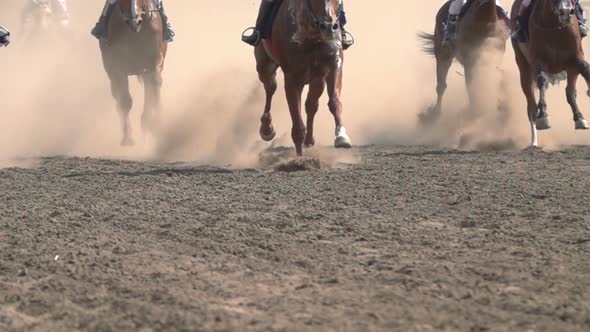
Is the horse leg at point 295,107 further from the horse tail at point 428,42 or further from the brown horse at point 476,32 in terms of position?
the horse tail at point 428,42

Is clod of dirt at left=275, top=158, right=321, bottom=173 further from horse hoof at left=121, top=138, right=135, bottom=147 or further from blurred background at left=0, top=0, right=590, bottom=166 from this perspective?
horse hoof at left=121, top=138, right=135, bottom=147

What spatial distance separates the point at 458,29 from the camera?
46.7 feet

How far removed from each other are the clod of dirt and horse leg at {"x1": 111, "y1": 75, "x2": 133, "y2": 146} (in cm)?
438

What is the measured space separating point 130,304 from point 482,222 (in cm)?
298

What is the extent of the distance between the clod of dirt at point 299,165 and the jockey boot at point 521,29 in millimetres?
3572

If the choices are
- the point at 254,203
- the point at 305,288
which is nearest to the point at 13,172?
the point at 254,203

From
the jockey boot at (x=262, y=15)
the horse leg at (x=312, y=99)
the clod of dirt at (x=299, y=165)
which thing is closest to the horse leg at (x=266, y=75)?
the jockey boot at (x=262, y=15)

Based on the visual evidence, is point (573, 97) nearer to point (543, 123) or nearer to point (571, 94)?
point (571, 94)

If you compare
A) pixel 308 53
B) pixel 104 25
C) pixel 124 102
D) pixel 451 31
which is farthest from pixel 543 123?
pixel 104 25

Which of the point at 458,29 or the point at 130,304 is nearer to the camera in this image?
the point at 130,304

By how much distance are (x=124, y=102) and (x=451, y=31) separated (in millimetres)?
4897

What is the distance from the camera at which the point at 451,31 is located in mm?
14844

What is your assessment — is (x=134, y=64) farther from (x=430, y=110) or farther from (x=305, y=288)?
(x=305, y=288)

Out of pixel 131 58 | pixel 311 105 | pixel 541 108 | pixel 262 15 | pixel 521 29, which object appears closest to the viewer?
pixel 311 105
